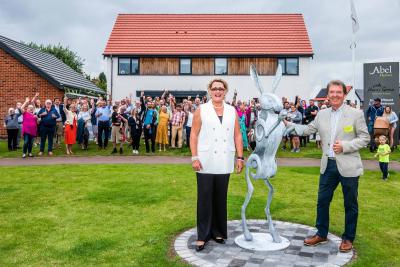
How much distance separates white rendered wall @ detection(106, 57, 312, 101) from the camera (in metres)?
29.2

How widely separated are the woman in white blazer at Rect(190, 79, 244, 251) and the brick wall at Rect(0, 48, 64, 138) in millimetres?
18043

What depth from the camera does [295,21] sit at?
106 ft

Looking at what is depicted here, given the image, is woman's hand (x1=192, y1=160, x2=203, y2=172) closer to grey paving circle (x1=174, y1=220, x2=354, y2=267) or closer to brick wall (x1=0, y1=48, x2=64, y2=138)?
grey paving circle (x1=174, y1=220, x2=354, y2=267)

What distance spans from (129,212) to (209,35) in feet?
85.1

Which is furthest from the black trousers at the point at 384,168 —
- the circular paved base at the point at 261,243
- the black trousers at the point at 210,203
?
the black trousers at the point at 210,203

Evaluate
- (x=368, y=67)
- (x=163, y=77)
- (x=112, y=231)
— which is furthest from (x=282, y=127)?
(x=163, y=77)

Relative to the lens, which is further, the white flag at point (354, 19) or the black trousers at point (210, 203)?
the white flag at point (354, 19)

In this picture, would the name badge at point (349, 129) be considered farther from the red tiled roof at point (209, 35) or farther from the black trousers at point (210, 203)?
the red tiled roof at point (209, 35)

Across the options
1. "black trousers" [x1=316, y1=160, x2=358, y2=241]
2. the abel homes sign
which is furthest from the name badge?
the abel homes sign

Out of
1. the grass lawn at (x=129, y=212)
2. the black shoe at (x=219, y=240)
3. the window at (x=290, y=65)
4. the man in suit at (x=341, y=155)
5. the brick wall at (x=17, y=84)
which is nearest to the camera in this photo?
the man in suit at (x=341, y=155)

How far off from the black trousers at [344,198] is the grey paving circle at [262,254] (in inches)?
9.9

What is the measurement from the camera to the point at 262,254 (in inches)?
200

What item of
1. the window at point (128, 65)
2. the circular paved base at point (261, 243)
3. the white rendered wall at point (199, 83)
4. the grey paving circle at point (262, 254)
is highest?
the window at point (128, 65)

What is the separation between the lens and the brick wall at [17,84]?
21.7 meters
